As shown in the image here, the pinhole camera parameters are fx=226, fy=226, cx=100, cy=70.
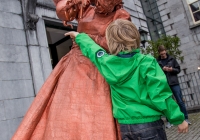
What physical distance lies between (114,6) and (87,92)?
2.97ft

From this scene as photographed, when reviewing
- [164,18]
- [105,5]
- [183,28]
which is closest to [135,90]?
[105,5]

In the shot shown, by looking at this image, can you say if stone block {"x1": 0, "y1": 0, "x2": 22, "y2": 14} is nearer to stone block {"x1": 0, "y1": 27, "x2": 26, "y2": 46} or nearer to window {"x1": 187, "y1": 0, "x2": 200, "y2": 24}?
stone block {"x1": 0, "y1": 27, "x2": 26, "y2": 46}

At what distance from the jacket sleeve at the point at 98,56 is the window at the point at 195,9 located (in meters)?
13.0

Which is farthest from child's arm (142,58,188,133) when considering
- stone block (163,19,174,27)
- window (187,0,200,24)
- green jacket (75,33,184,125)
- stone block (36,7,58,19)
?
stone block (163,19,174,27)

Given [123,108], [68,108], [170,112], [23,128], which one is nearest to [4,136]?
[23,128]

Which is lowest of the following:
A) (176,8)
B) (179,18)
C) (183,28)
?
(183,28)

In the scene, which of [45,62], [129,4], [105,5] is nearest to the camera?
[105,5]

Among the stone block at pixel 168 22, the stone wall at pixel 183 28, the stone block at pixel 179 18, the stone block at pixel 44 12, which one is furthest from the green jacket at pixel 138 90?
the stone block at pixel 168 22

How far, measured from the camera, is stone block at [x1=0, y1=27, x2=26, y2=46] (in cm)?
473

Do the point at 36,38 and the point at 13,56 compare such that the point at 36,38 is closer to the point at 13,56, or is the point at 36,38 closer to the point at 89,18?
the point at 13,56

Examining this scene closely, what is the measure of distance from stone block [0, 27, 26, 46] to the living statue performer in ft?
9.41

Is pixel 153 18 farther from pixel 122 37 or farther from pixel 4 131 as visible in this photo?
pixel 122 37

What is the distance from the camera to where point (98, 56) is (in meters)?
1.92

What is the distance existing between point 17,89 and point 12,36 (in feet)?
3.85
